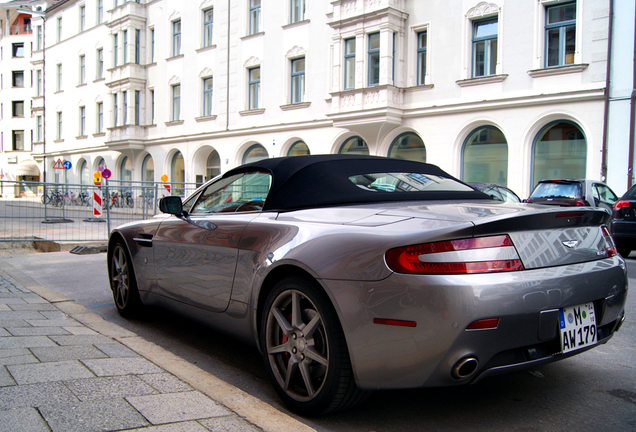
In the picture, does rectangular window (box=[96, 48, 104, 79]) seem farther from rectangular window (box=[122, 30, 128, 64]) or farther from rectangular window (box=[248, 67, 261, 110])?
rectangular window (box=[248, 67, 261, 110])

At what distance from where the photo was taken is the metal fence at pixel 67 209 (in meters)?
11.6

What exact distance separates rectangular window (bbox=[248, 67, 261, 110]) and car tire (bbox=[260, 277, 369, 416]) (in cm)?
2297

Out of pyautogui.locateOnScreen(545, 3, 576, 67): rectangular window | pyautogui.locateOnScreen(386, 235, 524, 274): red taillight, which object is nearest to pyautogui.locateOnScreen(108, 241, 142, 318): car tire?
pyautogui.locateOnScreen(386, 235, 524, 274): red taillight

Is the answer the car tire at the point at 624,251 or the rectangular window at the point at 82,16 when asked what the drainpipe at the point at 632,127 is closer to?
the car tire at the point at 624,251

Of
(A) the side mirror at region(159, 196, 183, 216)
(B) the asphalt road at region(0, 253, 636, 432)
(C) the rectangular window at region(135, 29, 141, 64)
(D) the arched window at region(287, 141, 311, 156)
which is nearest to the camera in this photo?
(B) the asphalt road at region(0, 253, 636, 432)

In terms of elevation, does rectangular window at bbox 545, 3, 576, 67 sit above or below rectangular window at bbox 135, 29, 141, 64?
below

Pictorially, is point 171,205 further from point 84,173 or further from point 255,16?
point 84,173

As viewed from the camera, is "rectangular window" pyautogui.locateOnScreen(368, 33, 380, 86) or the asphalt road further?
"rectangular window" pyautogui.locateOnScreen(368, 33, 380, 86)

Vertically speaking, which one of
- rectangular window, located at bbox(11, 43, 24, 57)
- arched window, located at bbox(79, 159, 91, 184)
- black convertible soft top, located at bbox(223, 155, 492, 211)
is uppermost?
rectangular window, located at bbox(11, 43, 24, 57)

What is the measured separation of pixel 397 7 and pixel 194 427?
1926 centimetres

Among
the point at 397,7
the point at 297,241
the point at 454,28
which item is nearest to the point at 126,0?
the point at 397,7

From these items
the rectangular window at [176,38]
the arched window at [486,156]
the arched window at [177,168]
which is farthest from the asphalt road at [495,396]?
the rectangular window at [176,38]

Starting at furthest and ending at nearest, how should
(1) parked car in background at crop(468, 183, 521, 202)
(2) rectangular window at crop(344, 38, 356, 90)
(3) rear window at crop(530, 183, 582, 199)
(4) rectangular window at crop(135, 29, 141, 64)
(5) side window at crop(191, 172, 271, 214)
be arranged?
(4) rectangular window at crop(135, 29, 141, 64) < (2) rectangular window at crop(344, 38, 356, 90) < (1) parked car in background at crop(468, 183, 521, 202) < (3) rear window at crop(530, 183, 582, 199) < (5) side window at crop(191, 172, 271, 214)

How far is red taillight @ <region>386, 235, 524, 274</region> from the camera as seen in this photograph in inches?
94.8
